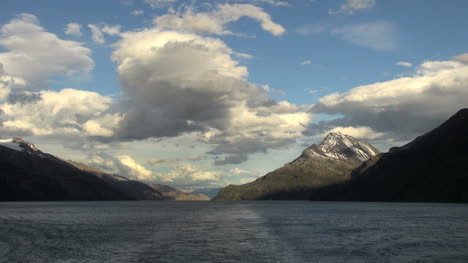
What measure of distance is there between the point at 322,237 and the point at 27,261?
172ft

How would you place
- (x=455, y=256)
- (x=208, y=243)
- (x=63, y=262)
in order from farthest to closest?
(x=208, y=243) < (x=455, y=256) < (x=63, y=262)

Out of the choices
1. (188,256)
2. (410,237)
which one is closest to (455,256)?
(410,237)

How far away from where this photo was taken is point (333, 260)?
5791cm

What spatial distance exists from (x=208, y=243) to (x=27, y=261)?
28.6 m

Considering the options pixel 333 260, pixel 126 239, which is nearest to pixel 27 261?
pixel 126 239

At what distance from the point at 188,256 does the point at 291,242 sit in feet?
79.1

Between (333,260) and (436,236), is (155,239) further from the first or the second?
(436,236)

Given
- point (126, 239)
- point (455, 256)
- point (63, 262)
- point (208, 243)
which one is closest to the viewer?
point (63, 262)

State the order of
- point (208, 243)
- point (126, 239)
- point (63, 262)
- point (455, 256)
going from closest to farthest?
1. point (63, 262)
2. point (455, 256)
3. point (208, 243)
4. point (126, 239)

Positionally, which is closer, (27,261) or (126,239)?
(27,261)

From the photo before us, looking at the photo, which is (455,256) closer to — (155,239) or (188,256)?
(188,256)

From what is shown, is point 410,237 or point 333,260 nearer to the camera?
point 333,260

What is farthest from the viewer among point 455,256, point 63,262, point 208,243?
point 208,243

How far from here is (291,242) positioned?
78125 millimetres
